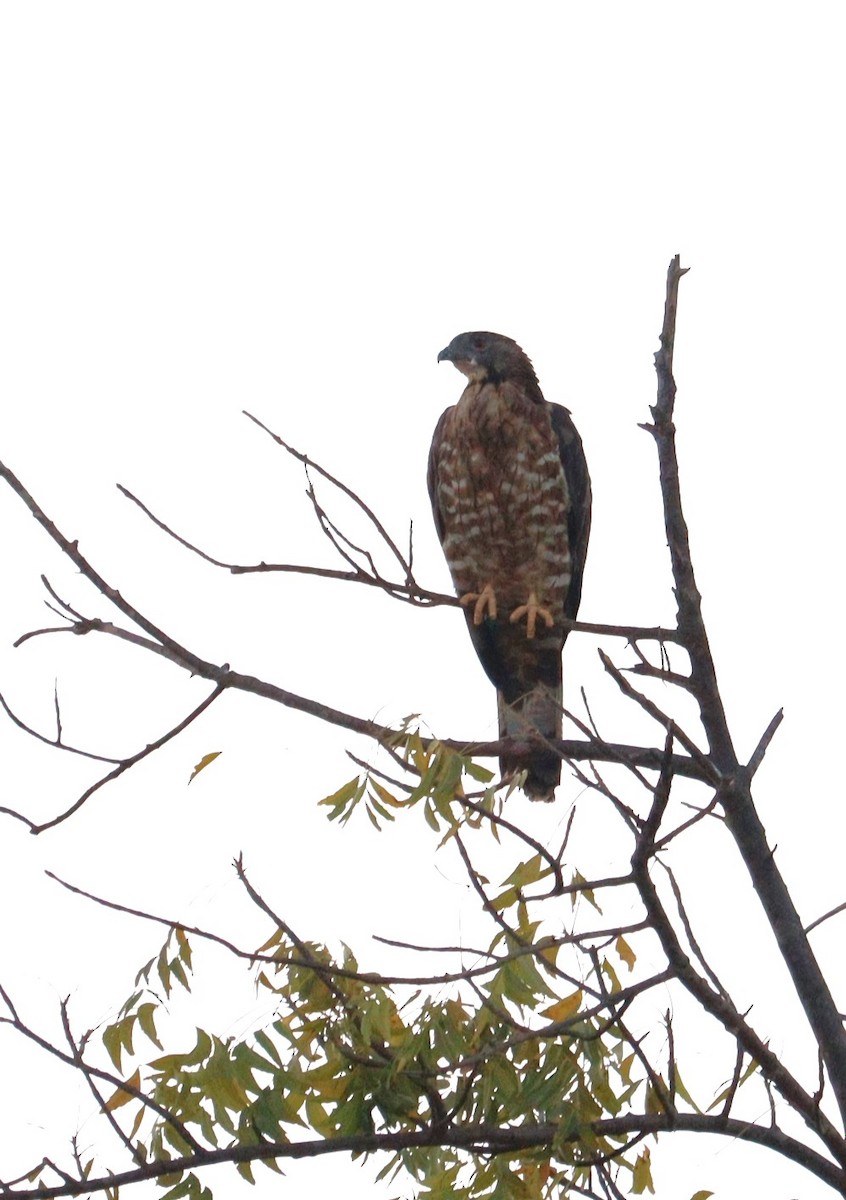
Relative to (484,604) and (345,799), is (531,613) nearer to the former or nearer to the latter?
(484,604)

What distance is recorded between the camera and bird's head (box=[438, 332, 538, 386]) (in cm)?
651

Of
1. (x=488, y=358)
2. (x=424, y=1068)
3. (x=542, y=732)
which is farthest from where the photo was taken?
(x=488, y=358)

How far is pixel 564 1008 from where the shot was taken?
121 inches

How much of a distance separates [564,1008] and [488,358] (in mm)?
3931

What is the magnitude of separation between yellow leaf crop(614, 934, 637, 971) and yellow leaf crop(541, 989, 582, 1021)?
0.71 ft

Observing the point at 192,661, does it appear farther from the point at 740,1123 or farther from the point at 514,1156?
the point at 740,1123

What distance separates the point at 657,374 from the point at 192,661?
1.27 meters

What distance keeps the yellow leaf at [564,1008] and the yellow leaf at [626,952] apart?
0.71 feet

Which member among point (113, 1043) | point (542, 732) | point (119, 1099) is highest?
point (542, 732)

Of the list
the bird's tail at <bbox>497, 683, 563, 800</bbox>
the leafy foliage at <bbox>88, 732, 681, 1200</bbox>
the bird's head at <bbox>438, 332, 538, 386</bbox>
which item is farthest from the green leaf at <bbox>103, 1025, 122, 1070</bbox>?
the bird's head at <bbox>438, 332, 538, 386</bbox>

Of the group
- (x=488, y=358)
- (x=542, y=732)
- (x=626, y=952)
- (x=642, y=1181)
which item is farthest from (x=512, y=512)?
(x=642, y=1181)

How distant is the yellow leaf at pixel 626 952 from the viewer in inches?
130

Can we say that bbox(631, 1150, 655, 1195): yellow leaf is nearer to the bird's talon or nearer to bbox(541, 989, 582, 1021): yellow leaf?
bbox(541, 989, 582, 1021): yellow leaf

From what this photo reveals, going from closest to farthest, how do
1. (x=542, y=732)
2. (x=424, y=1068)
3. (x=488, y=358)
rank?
(x=424, y=1068), (x=542, y=732), (x=488, y=358)
